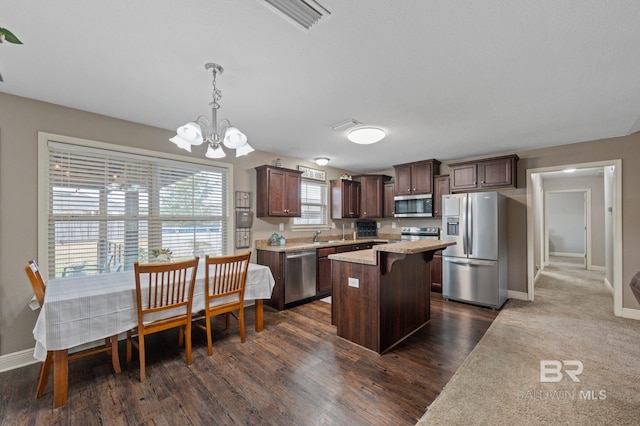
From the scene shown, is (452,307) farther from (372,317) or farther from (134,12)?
(134,12)

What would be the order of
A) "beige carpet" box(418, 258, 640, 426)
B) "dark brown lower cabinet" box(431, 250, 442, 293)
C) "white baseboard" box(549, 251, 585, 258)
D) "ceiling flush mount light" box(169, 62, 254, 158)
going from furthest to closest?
"white baseboard" box(549, 251, 585, 258) → "dark brown lower cabinet" box(431, 250, 442, 293) → "ceiling flush mount light" box(169, 62, 254, 158) → "beige carpet" box(418, 258, 640, 426)

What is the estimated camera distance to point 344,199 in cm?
581

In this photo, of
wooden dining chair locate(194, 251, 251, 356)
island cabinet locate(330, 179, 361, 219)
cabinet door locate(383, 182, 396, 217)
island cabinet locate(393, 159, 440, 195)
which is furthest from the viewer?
cabinet door locate(383, 182, 396, 217)

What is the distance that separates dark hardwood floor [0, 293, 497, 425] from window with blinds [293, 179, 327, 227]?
103 inches

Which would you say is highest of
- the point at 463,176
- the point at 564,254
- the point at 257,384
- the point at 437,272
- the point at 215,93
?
the point at 215,93

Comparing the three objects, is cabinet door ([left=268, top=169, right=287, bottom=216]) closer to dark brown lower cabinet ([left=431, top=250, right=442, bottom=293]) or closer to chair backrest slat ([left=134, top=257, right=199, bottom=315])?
chair backrest slat ([left=134, top=257, right=199, bottom=315])

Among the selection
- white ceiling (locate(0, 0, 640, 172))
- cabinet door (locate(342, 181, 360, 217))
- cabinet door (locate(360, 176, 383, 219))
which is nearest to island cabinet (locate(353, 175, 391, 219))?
cabinet door (locate(360, 176, 383, 219))

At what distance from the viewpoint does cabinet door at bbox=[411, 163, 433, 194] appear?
17.0 ft

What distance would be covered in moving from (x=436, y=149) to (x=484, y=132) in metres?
0.89

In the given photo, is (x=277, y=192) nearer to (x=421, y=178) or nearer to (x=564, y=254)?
(x=421, y=178)

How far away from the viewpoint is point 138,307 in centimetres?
228

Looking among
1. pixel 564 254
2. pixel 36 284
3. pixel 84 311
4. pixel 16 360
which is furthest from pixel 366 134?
pixel 564 254

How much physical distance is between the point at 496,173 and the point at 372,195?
7.81 feet

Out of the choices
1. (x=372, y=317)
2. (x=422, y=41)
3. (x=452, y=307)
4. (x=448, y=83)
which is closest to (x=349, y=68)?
(x=422, y=41)
